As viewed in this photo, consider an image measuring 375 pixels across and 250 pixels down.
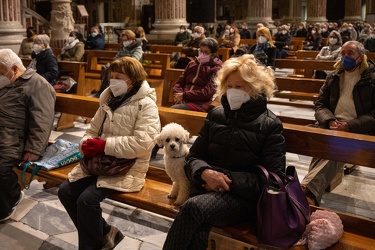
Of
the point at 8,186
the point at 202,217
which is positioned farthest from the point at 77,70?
the point at 202,217

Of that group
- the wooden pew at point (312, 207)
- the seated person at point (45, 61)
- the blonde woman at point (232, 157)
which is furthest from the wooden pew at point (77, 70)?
the blonde woman at point (232, 157)

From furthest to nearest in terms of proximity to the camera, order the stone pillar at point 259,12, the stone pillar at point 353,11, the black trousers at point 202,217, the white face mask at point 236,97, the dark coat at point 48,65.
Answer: the stone pillar at point 353,11 → the stone pillar at point 259,12 → the dark coat at point 48,65 → the white face mask at point 236,97 → the black trousers at point 202,217

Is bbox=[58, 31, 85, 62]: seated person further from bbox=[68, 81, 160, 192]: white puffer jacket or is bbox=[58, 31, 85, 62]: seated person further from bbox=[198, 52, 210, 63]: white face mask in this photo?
bbox=[68, 81, 160, 192]: white puffer jacket

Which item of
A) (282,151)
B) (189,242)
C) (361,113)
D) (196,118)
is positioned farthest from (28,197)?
(361,113)

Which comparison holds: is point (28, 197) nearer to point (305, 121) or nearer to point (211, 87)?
point (211, 87)

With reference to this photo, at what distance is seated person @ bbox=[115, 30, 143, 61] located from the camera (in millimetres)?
8477

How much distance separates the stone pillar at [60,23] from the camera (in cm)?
1367

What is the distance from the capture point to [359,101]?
4.52m

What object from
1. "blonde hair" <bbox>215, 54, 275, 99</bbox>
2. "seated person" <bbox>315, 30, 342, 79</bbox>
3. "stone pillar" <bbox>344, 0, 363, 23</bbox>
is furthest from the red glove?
"stone pillar" <bbox>344, 0, 363, 23</bbox>

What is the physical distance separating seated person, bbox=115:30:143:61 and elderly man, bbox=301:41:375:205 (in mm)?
4331

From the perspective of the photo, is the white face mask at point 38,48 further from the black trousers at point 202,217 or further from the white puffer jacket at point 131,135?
the black trousers at point 202,217

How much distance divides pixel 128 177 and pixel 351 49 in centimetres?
229

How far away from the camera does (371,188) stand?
5.11 m

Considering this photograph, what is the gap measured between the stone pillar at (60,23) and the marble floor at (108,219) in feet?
30.0
